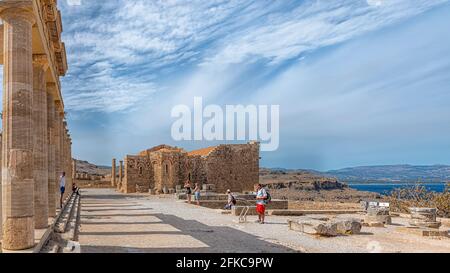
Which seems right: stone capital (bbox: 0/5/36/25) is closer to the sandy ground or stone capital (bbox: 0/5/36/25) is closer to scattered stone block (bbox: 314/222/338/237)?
the sandy ground

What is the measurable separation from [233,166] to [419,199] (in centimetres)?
2282

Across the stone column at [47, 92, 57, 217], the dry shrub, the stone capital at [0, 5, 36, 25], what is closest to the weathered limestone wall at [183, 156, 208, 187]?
the dry shrub

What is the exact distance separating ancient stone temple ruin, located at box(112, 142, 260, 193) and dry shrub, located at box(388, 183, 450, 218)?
2047cm

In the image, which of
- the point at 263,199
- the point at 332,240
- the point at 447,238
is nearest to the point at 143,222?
the point at 263,199

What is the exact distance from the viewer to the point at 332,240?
11.3 m

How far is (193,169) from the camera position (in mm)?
42469

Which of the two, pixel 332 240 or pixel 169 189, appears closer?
pixel 332 240

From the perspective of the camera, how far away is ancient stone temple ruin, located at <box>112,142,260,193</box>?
41.1m

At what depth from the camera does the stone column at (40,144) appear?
1128 cm

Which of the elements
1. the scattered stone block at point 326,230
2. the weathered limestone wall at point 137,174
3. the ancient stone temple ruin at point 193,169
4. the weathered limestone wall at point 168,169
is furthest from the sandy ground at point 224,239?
the weathered limestone wall at point 137,174

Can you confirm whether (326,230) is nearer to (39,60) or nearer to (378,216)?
(378,216)

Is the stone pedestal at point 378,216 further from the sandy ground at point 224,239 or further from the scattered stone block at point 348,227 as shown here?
the scattered stone block at point 348,227
